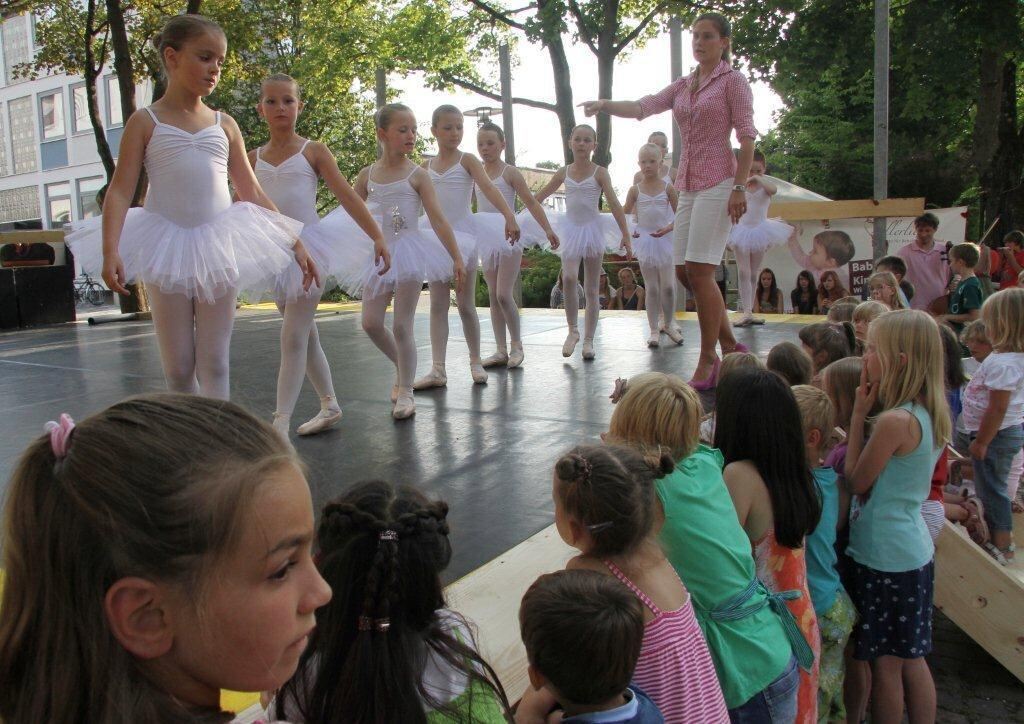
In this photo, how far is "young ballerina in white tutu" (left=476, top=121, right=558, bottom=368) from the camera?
6.26 metres

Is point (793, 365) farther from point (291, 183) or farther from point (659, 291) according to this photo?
point (659, 291)

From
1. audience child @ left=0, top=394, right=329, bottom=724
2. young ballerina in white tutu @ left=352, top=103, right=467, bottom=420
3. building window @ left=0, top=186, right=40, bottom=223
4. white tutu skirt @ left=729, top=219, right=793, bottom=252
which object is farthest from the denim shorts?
building window @ left=0, top=186, right=40, bottom=223

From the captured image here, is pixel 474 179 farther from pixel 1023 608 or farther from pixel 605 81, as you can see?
pixel 605 81

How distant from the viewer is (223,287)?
3418mm

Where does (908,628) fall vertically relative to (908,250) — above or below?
below

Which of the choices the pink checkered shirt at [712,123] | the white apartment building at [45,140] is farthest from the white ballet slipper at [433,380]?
the white apartment building at [45,140]

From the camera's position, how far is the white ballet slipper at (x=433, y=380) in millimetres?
5555

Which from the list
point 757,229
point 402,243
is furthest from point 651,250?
point 402,243

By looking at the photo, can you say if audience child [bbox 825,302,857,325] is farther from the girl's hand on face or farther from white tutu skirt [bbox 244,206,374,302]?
white tutu skirt [bbox 244,206,374,302]

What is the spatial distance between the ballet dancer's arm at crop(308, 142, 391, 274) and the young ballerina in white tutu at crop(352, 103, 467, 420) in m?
0.61

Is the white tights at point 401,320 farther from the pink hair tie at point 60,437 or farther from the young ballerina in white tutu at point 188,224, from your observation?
the pink hair tie at point 60,437

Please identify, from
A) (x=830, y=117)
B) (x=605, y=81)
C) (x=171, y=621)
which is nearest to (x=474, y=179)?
(x=171, y=621)

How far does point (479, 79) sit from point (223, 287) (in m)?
20.0

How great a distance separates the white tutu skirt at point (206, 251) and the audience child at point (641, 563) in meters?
1.98
